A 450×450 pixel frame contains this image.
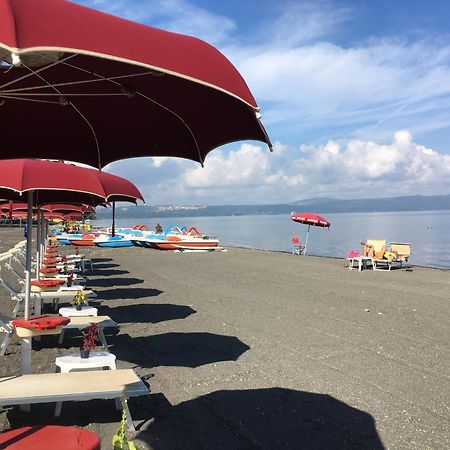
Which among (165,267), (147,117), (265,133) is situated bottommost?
(165,267)

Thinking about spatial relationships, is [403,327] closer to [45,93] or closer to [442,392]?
[442,392]

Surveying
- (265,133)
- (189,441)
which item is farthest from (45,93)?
(189,441)

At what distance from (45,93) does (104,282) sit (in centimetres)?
1100

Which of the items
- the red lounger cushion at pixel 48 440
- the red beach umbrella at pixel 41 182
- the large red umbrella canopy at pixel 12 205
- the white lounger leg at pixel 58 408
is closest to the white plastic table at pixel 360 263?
the large red umbrella canopy at pixel 12 205

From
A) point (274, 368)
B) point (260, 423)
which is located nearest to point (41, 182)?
point (260, 423)

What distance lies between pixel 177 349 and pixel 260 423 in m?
2.55

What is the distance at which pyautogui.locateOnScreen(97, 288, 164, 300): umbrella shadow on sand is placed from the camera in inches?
438

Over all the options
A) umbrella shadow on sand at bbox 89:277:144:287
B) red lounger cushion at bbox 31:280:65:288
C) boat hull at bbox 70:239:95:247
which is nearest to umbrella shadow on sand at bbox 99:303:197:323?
red lounger cushion at bbox 31:280:65:288

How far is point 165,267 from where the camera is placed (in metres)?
18.7

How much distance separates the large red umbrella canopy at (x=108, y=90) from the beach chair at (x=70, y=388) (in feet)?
5.93

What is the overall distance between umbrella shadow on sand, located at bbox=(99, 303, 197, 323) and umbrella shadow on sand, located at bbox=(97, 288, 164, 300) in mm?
1145

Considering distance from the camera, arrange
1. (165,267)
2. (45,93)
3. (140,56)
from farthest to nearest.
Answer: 1. (165,267)
2. (45,93)
3. (140,56)

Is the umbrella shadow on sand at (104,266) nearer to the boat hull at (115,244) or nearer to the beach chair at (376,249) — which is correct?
the beach chair at (376,249)

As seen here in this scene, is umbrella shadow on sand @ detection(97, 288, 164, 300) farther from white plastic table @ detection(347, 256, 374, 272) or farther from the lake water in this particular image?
the lake water
